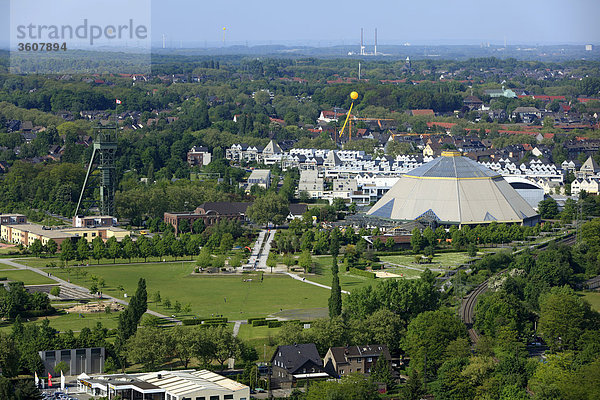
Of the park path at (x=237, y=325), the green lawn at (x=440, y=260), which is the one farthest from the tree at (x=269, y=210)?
the park path at (x=237, y=325)

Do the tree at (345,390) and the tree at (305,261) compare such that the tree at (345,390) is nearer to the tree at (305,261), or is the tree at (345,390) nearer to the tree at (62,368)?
the tree at (62,368)

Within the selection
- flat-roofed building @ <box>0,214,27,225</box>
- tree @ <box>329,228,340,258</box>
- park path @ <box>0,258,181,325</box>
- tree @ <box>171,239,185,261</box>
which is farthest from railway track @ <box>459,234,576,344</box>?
flat-roofed building @ <box>0,214,27,225</box>

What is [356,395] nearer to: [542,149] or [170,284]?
[170,284]

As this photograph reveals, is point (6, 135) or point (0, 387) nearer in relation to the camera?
point (0, 387)

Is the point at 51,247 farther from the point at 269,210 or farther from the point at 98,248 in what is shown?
the point at 269,210

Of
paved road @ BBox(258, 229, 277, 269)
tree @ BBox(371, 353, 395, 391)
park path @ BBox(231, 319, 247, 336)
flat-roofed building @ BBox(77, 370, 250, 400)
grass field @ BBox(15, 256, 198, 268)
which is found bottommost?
grass field @ BBox(15, 256, 198, 268)

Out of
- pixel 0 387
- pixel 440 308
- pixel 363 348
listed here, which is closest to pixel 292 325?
pixel 363 348

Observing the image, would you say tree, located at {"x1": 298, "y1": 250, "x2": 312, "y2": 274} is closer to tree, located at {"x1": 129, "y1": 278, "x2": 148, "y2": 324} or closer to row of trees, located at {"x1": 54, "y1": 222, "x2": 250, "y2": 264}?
row of trees, located at {"x1": 54, "y1": 222, "x2": 250, "y2": 264}
